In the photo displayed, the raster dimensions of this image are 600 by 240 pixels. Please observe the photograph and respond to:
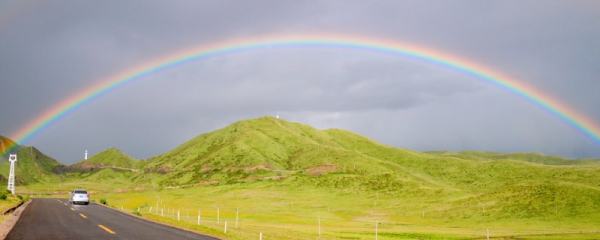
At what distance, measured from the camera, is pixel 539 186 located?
118625 millimetres

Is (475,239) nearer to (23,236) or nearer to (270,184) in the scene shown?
(23,236)

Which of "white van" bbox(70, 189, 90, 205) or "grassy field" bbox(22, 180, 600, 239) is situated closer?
"grassy field" bbox(22, 180, 600, 239)

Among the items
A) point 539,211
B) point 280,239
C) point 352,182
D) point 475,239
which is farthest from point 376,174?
point 280,239

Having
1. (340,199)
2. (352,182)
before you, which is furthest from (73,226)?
(352,182)

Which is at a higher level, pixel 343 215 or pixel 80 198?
pixel 80 198

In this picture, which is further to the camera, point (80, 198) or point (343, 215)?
point (343, 215)

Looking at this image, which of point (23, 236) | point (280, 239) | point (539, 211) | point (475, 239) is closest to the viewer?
point (23, 236)

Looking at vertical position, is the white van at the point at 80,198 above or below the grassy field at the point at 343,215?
above

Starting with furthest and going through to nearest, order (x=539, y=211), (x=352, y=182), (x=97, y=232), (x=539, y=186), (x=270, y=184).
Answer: (x=270, y=184), (x=352, y=182), (x=539, y=186), (x=539, y=211), (x=97, y=232)

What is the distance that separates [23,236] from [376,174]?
567 ft

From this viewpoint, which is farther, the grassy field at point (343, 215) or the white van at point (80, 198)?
the white van at point (80, 198)

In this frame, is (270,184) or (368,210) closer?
(368,210)

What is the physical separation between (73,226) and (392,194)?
5104 inches

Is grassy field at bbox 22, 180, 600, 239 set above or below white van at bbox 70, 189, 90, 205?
below
